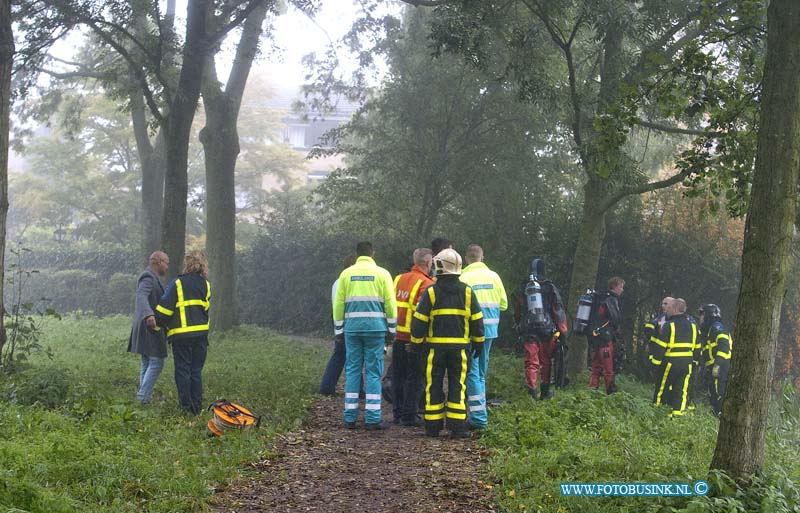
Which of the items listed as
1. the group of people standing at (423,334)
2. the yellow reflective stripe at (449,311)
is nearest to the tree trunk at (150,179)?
the group of people standing at (423,334)

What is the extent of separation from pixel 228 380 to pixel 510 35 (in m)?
6.95

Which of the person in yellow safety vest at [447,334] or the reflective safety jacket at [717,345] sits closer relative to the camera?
the person in yellow safety vest at [447,334]

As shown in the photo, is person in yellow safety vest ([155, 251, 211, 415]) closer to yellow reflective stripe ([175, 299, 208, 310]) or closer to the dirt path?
yellow reflective stripe ([175, 299, 208, 310])

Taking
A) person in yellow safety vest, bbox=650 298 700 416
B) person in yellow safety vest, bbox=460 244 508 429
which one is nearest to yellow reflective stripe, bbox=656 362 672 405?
person in yellow safety vest, bbox=650 298 700 416

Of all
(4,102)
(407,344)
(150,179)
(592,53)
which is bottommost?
(407,344)

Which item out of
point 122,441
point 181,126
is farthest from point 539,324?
point 181,126

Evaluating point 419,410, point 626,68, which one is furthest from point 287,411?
point 626,68

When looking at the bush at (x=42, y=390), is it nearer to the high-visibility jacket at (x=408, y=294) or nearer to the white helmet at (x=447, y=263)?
the high-visibility jacket at (x=408, y=294)

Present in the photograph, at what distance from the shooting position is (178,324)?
32.1 feet

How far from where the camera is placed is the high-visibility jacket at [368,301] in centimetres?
1025

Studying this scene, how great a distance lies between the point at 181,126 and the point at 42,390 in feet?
23.1

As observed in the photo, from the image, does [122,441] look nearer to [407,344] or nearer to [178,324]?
[178,324]

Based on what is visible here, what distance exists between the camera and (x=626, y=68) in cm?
1455

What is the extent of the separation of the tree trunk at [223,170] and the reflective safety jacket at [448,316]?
12.6 m
